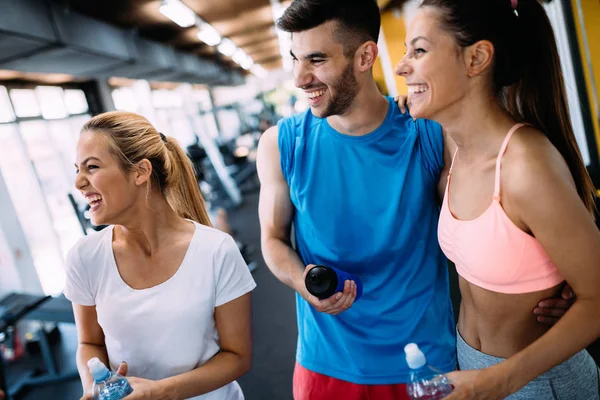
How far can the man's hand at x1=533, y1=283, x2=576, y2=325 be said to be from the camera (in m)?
0.94

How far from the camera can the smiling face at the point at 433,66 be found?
1.01 metres

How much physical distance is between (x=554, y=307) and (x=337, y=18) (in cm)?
98

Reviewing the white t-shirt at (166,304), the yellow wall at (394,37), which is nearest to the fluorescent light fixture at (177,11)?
the yellow wall at (394,37)

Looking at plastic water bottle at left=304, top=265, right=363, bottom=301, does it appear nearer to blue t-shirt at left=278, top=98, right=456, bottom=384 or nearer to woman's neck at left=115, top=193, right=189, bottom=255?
blue t-shirt at left=278, top=98, right=456, bottom=384

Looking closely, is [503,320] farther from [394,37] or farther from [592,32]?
[394,37]

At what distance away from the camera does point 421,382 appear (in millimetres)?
1111

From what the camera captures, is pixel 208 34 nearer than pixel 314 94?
No

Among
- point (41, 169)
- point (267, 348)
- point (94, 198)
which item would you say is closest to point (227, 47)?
point (41, 169)

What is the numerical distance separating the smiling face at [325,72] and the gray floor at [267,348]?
2.06 metres

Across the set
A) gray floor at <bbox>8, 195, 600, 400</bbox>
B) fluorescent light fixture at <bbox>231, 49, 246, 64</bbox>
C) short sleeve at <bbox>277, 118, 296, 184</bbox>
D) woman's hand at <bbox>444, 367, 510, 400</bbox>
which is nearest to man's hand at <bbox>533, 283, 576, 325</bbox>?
woman's hand at <bbox>444, 367, 510, 400</bbox>

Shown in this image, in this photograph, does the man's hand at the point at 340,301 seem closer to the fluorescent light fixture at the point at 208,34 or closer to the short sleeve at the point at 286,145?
the short sleeve at the point at 286,145

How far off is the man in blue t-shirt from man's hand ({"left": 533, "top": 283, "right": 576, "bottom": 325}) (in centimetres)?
41

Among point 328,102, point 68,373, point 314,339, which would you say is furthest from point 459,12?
point 68,373

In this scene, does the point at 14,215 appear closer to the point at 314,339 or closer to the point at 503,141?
the point at 314,339
